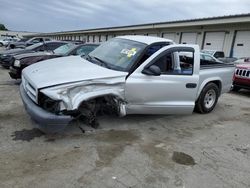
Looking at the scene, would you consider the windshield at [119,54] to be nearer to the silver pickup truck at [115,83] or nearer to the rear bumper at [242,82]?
the silver pickup truck at [115,83]

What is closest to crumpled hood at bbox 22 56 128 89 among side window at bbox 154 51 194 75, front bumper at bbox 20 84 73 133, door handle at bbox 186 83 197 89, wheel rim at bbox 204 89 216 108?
front bumper at bbox 20 84 73 133

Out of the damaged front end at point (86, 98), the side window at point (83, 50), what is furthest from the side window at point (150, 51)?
the side window at point (83, 50)

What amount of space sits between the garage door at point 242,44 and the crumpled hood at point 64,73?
53.4 ft

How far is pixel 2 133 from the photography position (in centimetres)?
429

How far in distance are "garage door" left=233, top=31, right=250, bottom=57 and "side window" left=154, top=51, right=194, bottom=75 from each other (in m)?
14.5

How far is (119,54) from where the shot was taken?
5.07m

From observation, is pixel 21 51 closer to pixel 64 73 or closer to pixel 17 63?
pixel 17 63

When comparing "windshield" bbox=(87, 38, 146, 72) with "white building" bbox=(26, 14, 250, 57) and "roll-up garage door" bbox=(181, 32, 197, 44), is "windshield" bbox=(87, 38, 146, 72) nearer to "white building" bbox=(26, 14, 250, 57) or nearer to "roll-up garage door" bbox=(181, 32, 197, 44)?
"white building" bbox=(26, 14, 250, 57)

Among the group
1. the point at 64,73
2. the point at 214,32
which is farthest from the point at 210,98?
the point at 214,32

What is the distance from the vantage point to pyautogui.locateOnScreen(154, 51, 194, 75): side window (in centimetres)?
502

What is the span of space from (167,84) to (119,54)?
1.13 metres

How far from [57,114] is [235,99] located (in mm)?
6879

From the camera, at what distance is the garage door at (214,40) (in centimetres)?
2023

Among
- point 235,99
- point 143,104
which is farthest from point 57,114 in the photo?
point 235,99
